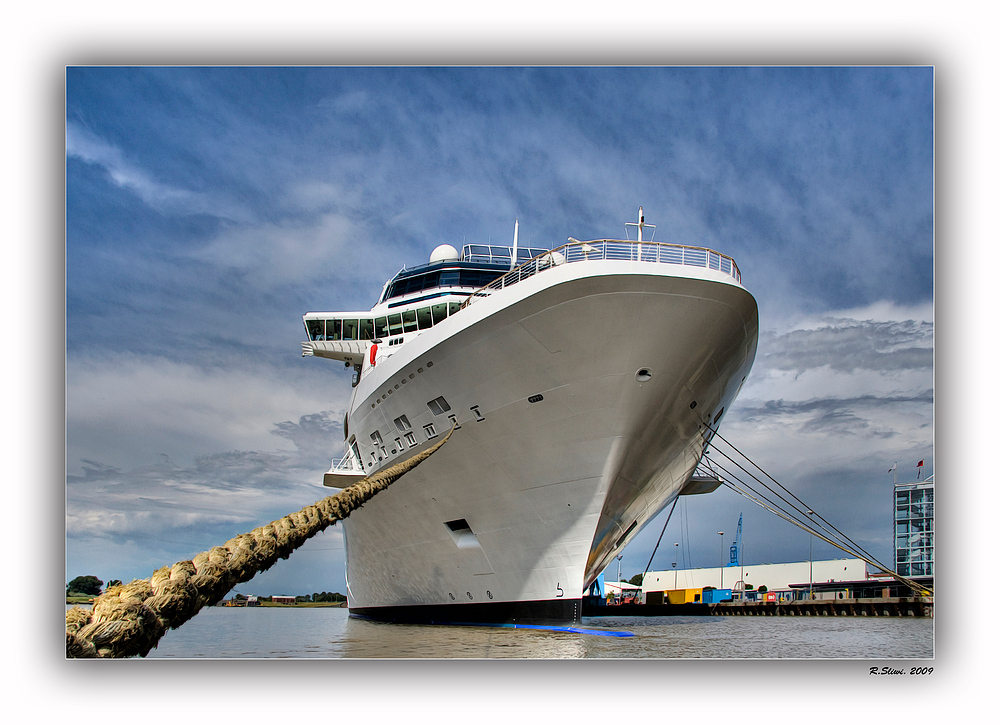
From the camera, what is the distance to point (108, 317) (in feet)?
23.1

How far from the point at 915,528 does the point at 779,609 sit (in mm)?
14969

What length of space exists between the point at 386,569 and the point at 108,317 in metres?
5.65

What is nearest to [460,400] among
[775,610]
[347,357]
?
[347,357]

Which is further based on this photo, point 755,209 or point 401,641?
point 755,209

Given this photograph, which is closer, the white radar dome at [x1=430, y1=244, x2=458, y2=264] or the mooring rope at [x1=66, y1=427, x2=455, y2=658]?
the mooring rope at [x1=66, y1=427, x2=455, y2=658]

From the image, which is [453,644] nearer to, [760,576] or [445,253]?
[445,253]

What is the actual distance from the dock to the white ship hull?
169 inches

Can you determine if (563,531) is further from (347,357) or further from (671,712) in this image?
(347,357)

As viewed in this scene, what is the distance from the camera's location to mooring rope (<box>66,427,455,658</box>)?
3916 mm

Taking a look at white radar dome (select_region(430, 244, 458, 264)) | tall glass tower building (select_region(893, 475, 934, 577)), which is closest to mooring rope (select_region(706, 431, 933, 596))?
tall glass tower building (select_region(893, 475, 934, 577))

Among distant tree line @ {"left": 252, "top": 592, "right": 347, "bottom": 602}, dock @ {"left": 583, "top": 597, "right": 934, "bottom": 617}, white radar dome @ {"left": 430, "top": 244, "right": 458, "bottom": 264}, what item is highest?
white radar dome @ {"left": 430, "top": 244, "right": 458, "bottom": 264}

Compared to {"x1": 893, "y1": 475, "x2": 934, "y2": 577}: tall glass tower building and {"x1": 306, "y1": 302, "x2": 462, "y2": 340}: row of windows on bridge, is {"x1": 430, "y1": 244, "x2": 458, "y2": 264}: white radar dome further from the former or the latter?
{"x1": 893, "y1": 475, "x2": 934, "y2": 577}: tall glass tower building

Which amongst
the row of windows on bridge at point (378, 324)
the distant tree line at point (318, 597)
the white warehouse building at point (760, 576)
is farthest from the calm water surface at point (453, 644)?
the white warehouse building at point (760, 576)

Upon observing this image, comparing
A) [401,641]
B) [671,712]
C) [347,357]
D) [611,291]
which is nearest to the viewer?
[671,712]
